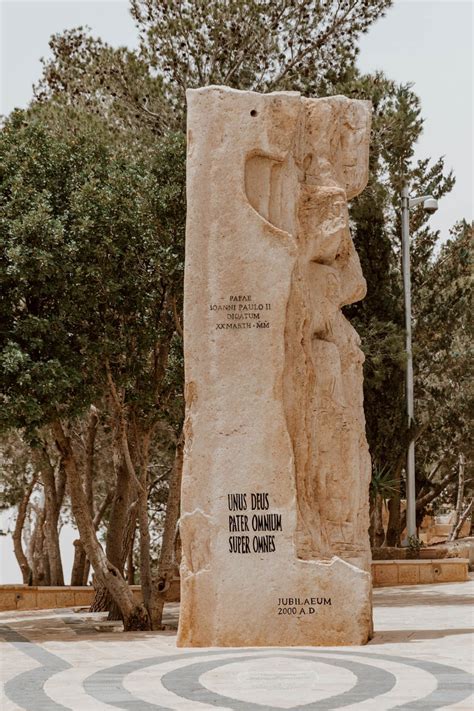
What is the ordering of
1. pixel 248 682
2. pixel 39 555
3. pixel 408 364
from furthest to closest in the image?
1. pixel 39 555
2. pixel 408 364
3. pixel 248 682

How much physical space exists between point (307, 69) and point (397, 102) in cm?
231

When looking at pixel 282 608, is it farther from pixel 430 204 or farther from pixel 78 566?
pixel 78 566

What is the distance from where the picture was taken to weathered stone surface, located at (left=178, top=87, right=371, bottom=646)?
35.3ft

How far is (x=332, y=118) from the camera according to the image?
12047 millimetres

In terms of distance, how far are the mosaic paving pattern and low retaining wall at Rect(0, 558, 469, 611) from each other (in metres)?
11.7

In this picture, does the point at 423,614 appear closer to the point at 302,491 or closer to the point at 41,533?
the point at 302,491

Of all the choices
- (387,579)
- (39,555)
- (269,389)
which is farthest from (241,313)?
(39,555)

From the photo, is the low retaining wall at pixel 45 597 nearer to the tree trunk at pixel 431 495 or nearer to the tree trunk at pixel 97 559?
the tree trunk at pixel 97 559

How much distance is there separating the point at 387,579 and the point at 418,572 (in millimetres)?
708

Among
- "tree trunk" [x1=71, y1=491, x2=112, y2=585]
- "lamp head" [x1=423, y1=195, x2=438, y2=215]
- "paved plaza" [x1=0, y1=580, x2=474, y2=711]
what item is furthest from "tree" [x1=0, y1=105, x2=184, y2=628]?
"lamp head" [x1=423, y1=195, x2=438, y2=215]

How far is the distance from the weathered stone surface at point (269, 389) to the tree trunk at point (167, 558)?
16.6ft

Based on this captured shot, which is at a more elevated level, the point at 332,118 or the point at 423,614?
the point at 332,118

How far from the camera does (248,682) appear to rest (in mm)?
8070

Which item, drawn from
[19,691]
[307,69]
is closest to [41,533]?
[307,69]
